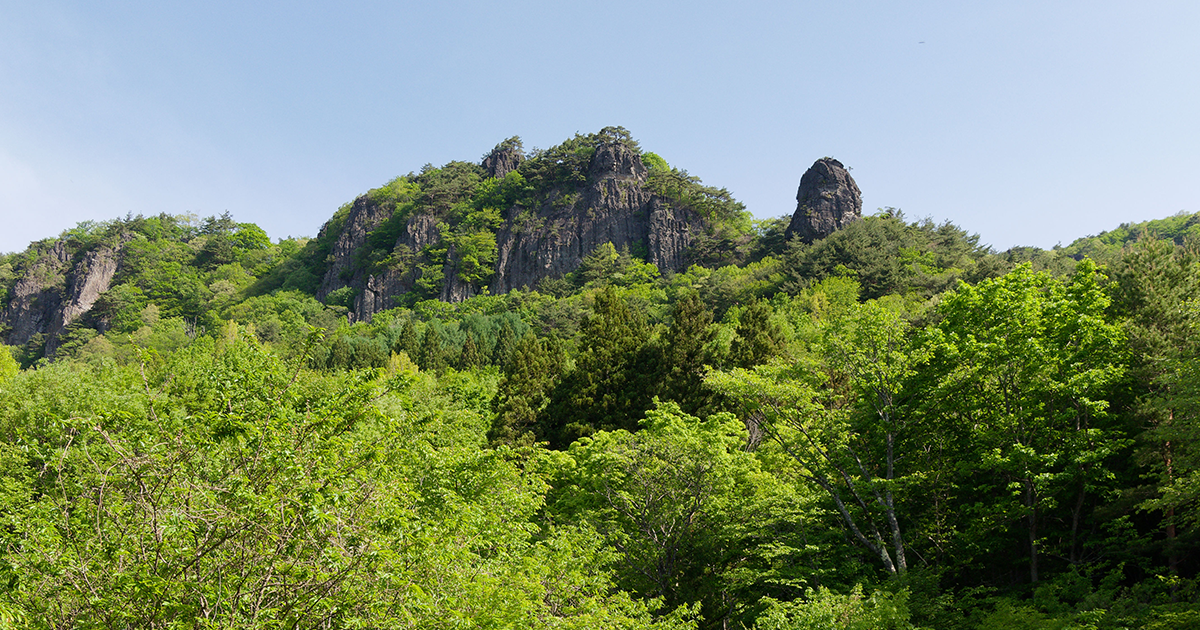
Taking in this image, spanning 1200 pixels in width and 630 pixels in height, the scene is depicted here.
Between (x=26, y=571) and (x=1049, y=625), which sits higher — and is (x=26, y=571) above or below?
above

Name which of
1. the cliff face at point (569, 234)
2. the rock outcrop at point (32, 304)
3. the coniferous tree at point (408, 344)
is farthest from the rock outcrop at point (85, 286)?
the coniferous tree at point (408, 344)

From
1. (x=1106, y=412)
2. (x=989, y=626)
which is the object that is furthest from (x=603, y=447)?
(x=1106, y=412)

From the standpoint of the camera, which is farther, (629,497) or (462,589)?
(629,497)

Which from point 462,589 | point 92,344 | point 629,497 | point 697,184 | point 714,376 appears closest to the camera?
point 462,589

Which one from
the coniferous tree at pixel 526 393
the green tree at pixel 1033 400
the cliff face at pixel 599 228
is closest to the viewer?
the green tree at pixel 1033 400

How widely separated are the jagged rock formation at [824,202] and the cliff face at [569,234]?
45.5 feet

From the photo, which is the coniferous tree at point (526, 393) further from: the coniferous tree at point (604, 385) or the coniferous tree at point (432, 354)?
the coniferous tree at point (432, 354)

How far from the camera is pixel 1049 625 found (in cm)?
1022

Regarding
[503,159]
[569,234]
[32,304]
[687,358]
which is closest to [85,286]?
[32,304]

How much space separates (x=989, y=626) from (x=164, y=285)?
93.4 meters

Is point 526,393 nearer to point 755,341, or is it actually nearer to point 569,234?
point 755,341

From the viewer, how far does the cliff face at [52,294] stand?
274ft

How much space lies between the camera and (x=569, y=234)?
73625 mm

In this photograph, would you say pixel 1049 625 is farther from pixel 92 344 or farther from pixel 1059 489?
pixel 92 344
